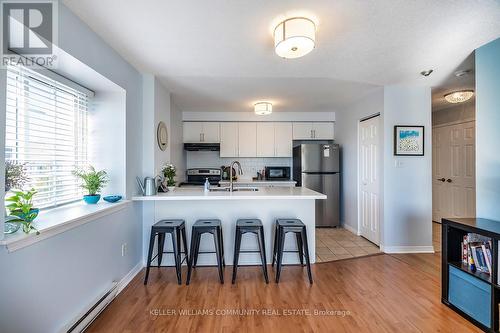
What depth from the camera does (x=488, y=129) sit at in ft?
7.23

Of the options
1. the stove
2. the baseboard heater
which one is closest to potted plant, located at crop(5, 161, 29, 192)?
the baseboard heater

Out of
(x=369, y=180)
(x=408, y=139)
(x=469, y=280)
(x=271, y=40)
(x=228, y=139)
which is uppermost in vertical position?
(x=271, y=40)

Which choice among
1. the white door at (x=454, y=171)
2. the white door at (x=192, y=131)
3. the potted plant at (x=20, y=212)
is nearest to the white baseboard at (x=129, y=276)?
the potted plant at (x=20, y=212)

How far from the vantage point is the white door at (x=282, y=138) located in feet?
16.6

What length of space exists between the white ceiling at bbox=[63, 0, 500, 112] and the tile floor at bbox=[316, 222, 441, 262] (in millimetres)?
2250

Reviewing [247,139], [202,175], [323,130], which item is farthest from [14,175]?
[323,130]

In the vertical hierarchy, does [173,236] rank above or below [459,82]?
below

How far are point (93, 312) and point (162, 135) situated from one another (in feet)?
6.71

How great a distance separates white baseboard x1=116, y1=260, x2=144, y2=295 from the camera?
7.71 ft

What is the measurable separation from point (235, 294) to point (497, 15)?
9.87ft

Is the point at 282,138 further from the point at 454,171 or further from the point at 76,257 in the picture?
the point at 76,257

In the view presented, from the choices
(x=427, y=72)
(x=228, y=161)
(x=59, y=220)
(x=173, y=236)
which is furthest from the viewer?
(x=228, y=161)

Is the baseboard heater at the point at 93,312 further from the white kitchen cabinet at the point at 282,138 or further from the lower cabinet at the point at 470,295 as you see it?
the white kitchen cabinet at the point at 282,138

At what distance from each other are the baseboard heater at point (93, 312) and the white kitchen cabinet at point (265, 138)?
3474 millimetres
